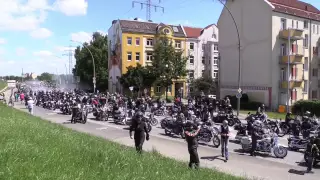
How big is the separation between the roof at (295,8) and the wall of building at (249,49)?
78.1 inches

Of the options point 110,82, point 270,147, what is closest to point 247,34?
point 270,147

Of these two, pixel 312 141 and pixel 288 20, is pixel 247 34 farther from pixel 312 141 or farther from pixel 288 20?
pixel 312 141

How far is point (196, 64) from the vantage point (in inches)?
2677

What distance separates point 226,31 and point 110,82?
1229 inches

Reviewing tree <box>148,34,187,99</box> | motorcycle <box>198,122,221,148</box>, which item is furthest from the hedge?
tree <box>148,34,187,99</box>

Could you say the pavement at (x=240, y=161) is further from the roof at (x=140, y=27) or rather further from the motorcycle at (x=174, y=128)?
the roof at (x=140, y=27)

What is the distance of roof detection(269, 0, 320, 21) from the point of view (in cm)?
4108

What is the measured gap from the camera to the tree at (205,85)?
52750 millimetres

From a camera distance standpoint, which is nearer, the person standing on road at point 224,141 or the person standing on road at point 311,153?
the person standing on road at point 311,153

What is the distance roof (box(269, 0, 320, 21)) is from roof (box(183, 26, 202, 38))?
2305 cm

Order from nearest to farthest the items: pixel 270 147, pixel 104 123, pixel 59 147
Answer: pixel 59 147, pixel 270 147, pixel 104 123

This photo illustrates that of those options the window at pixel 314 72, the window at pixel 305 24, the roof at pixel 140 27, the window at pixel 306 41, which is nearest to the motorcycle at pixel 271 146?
the window at pixel 306 41

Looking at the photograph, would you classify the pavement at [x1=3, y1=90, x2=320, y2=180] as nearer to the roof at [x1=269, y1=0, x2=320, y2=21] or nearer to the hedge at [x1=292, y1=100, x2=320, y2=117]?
the hedge at [x1=292, y1=100, x2=320, y2=117]

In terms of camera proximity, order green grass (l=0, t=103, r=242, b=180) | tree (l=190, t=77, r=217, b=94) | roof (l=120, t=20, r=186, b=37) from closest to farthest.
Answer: green grass (l=0, t=103, r=242, b=180) → tree (l=190, t=77, r=217, b=94) → roof (l=120, t=20, r=186, b=37)
